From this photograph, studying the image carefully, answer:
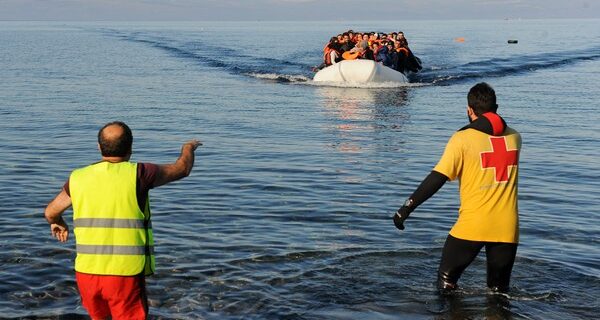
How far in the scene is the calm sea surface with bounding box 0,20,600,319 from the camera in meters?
7.80

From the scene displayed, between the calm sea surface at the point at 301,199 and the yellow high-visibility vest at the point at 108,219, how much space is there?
213cm

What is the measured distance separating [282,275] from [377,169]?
684cm

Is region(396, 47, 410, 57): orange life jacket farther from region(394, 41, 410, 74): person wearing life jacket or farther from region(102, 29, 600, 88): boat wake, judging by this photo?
region(102, 29, 600, 88): boat wake

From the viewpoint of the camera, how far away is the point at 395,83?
3375 centimetres

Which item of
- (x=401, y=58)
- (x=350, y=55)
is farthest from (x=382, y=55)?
(x=401, y=58)

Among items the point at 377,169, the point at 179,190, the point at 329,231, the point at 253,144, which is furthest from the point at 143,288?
the point at 253,144

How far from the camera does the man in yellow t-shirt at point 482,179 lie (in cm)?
651

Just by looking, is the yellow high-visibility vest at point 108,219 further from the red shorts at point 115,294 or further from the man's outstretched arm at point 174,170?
the man's outstretched arm at point 174,170

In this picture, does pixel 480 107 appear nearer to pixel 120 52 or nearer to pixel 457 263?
pixel 457 263

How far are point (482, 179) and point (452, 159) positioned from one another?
0.29 m

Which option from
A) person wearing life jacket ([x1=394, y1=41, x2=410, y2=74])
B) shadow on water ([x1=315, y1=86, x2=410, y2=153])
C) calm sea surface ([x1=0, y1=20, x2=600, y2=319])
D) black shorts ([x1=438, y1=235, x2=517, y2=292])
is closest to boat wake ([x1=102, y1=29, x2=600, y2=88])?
person wearing life jacket ([x1=394, y1=41, x2=410, y2=74])

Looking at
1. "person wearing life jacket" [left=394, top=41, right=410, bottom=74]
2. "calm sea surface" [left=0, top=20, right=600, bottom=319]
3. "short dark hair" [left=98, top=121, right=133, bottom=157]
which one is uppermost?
"person wearing life jacket" [left=394, top=41, right=410, bottom=74]

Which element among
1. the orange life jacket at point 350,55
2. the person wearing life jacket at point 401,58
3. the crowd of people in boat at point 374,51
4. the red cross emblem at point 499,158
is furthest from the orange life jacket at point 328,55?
the red cross emblem at point 499,158

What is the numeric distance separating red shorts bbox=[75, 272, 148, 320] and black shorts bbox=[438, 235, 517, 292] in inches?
104
